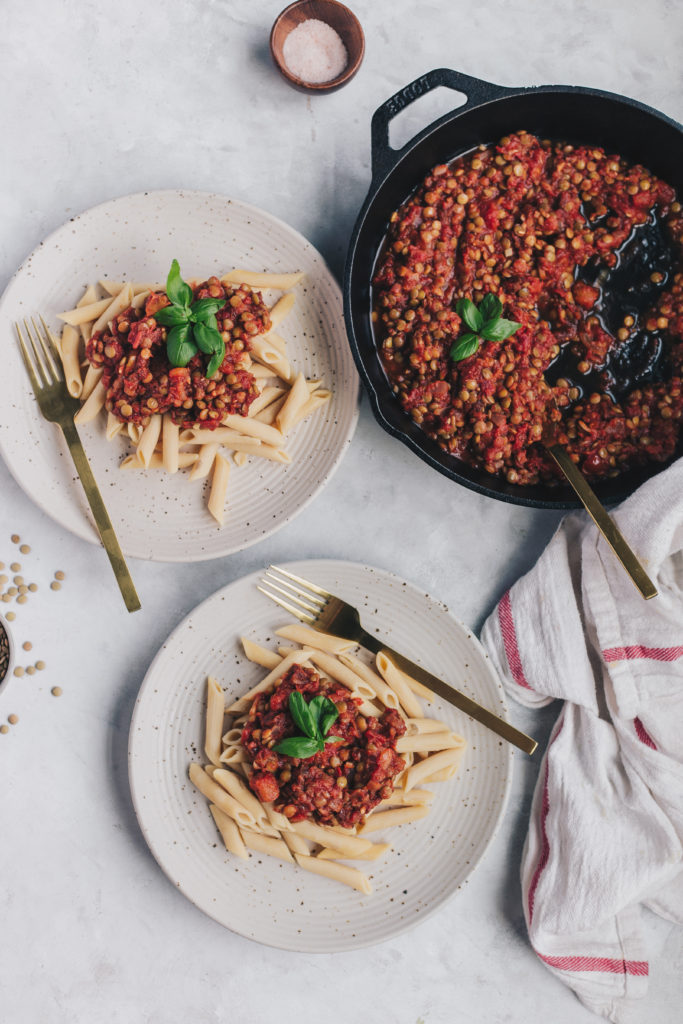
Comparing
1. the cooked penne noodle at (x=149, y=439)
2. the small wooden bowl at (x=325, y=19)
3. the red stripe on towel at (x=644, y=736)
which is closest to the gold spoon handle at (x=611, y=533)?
the red stripe on towel at (x=644, y=736)

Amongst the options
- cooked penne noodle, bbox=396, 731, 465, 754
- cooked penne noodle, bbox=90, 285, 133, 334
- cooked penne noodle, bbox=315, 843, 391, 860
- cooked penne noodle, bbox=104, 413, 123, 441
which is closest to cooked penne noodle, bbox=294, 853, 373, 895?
cooked penne noodle, bbox=315, 843, 391, 860

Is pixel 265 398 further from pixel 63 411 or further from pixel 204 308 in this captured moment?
pixel 63 411

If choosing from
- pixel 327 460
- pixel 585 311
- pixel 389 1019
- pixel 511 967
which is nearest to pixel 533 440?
pixel 585 311

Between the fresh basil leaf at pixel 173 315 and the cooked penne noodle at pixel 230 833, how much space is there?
1556 mm

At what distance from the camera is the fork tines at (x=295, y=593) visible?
8.25 feet

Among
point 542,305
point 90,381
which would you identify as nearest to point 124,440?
point 90,381

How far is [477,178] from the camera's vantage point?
2414mm

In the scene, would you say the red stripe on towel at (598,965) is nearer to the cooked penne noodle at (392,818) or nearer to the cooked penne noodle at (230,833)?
the cooked penne noodle at (392,818)

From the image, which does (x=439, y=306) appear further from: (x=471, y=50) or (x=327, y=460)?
(x=471, y=50)

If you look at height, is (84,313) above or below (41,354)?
above

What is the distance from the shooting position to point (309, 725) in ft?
7.57

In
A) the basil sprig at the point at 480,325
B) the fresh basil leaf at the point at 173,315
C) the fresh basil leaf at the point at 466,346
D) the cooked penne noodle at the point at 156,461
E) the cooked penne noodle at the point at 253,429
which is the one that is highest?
the basil sprig at the point at 480,325

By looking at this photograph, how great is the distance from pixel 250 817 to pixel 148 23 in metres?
2.72

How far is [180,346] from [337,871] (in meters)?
1.73
